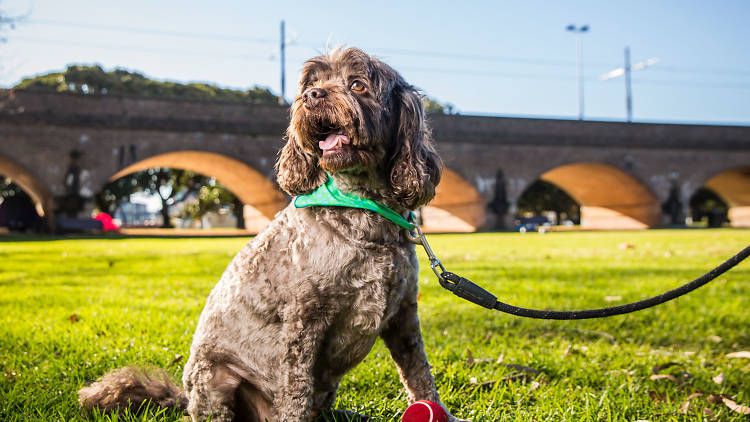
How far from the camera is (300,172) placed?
233 cm

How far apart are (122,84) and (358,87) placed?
4380 centimetres

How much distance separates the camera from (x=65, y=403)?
253 centimetres

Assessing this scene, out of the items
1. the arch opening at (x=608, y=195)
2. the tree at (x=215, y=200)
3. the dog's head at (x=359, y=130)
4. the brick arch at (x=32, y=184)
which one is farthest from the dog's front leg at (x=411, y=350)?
the tree at (x=215, y=200)

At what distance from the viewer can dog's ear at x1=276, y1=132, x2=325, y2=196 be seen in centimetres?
232

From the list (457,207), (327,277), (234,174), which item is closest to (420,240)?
(327,277)

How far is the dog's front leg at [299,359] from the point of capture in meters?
1.97

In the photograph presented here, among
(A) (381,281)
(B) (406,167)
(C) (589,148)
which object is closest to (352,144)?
(B) (406,167)

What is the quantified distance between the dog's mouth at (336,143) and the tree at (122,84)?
3810 centimetres

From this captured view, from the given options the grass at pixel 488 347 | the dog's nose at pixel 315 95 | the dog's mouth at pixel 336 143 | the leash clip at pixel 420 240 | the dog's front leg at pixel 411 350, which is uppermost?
the dog's nose at pixel 315 95

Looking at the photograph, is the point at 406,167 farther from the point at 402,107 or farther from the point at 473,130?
the point at 473,130

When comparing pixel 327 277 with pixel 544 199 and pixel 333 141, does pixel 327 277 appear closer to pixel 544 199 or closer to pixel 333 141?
pixel 333 141

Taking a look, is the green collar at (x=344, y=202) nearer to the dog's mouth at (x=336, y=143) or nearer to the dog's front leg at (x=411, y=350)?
the dog's mouth at (x=336, y=143)

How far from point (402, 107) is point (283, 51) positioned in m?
37.1

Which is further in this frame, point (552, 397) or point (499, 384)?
point (499, 384)
